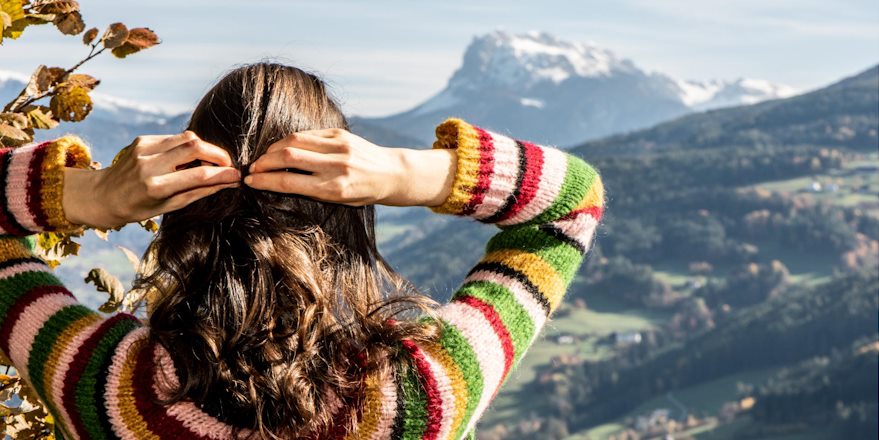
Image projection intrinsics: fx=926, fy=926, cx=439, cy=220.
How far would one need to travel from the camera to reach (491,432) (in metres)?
131

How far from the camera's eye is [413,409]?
172 cm


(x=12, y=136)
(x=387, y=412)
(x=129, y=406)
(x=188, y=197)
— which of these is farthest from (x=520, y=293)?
(x=12, y=136)

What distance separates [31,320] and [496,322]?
0.87 metres

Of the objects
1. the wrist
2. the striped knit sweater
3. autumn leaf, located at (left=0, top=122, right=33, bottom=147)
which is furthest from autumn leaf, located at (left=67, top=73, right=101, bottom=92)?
the wrist

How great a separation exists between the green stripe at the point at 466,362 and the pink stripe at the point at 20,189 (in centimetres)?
84

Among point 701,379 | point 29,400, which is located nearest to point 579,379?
point 701,379

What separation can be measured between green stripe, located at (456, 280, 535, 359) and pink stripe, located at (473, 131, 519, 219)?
16 cm

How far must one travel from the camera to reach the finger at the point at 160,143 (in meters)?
1.62

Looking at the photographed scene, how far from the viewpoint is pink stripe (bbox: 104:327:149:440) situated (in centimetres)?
169

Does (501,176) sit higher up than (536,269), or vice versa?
(501,176)

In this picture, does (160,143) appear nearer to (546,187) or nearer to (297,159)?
(297,159)

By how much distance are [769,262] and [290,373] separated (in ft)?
644

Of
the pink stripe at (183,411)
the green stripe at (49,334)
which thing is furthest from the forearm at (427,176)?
the green stripe at (49,334)

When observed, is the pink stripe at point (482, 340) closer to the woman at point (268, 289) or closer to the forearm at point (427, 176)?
the woman at point (268, 289)
